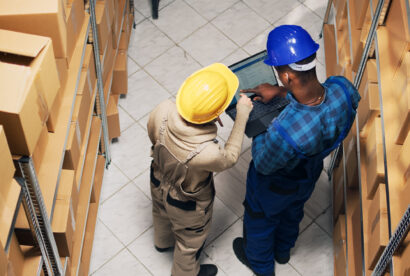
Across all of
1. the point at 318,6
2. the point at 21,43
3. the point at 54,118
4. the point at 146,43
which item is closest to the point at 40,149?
the point at 54,118

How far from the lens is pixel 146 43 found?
541 centimetres

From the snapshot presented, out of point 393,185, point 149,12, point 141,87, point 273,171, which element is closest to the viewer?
point 393,185

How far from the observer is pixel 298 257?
4.34 metres

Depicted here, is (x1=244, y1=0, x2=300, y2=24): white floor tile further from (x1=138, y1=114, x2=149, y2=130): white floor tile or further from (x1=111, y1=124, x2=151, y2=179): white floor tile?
(x1=111, y1=124, x2=151, y2=179): white floor tile

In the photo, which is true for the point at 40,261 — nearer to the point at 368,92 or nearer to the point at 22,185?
the point at 22,185

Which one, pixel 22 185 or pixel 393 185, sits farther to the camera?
pixel 393 185

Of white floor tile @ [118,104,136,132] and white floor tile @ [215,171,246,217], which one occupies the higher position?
white floor tile @ [118,104,136,132]

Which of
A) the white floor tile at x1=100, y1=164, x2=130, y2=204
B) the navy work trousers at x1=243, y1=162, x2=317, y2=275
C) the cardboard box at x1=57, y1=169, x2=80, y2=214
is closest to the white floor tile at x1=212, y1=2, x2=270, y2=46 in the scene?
the white floor tile at x1=100, y1=164, x2=130, y2=204

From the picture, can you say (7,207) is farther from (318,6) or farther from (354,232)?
(318,6)

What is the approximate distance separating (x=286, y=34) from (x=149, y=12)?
270 cm

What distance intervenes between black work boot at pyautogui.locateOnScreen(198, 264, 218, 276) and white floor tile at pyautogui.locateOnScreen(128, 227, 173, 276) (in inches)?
8.7

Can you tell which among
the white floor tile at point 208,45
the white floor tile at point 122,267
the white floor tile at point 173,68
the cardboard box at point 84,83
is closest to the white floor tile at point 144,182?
the white floor tile at point 122,267

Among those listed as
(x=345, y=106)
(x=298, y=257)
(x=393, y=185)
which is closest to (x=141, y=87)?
(x=298, y=257)

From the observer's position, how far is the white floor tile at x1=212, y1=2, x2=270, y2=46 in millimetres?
5535
